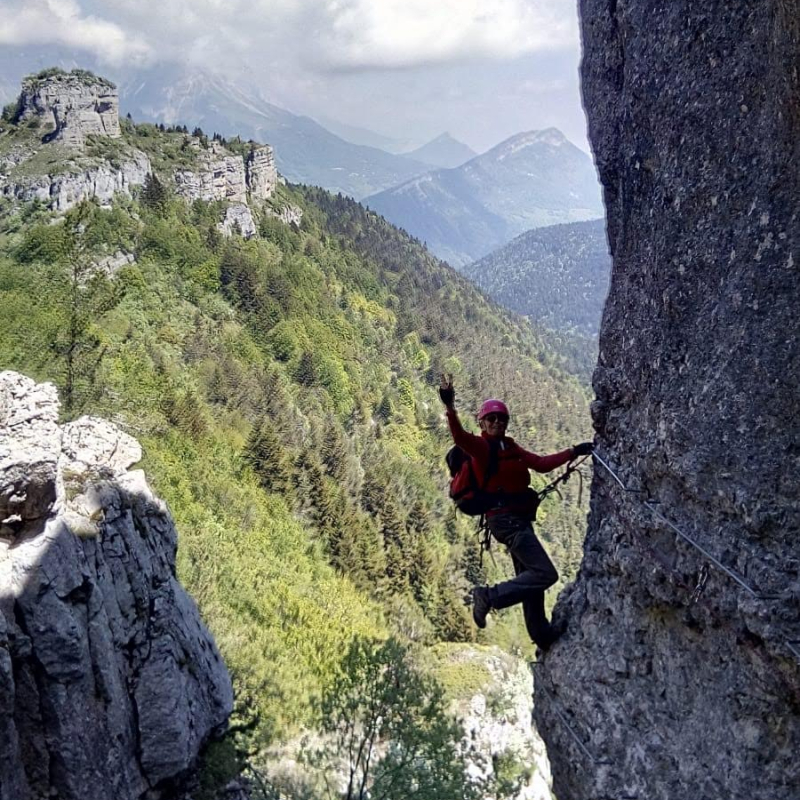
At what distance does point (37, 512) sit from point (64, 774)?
4.31m

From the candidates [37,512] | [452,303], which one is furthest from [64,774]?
[452,303]

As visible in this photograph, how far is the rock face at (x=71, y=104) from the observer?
81750 mm

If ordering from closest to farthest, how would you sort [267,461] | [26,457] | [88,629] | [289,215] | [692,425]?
1. [692,425]
2. [26,457]
3. [88,629]
4. [267,461]
5. [289,215]

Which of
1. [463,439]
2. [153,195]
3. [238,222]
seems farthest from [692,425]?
[238,222]

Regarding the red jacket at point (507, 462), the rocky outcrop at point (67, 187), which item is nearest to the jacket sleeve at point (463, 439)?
the red jacket at point (507, 462)

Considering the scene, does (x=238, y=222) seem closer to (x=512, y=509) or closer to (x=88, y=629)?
(x=88, y=629)

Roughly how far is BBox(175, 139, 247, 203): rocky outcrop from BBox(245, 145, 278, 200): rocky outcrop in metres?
4.12

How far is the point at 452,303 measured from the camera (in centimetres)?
14262

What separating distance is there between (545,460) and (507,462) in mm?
517

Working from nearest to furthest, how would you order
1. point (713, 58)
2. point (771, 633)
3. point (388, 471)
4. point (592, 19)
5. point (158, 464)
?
point (771, 633) → point (713, 58) → point (592, 19) → point (158, 464) → point (388, 471)

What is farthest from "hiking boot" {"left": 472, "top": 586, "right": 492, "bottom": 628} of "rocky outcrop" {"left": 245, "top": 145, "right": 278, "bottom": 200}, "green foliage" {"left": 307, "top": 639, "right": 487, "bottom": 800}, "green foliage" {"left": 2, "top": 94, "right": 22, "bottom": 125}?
"rocky outcrop" {"left": 245, "top": 145, "right": 278, "bottom": 200}

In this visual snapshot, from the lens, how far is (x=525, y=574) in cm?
864

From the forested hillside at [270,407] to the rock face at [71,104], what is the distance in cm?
331

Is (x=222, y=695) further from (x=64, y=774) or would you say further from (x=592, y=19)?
(x=592, y=19)
